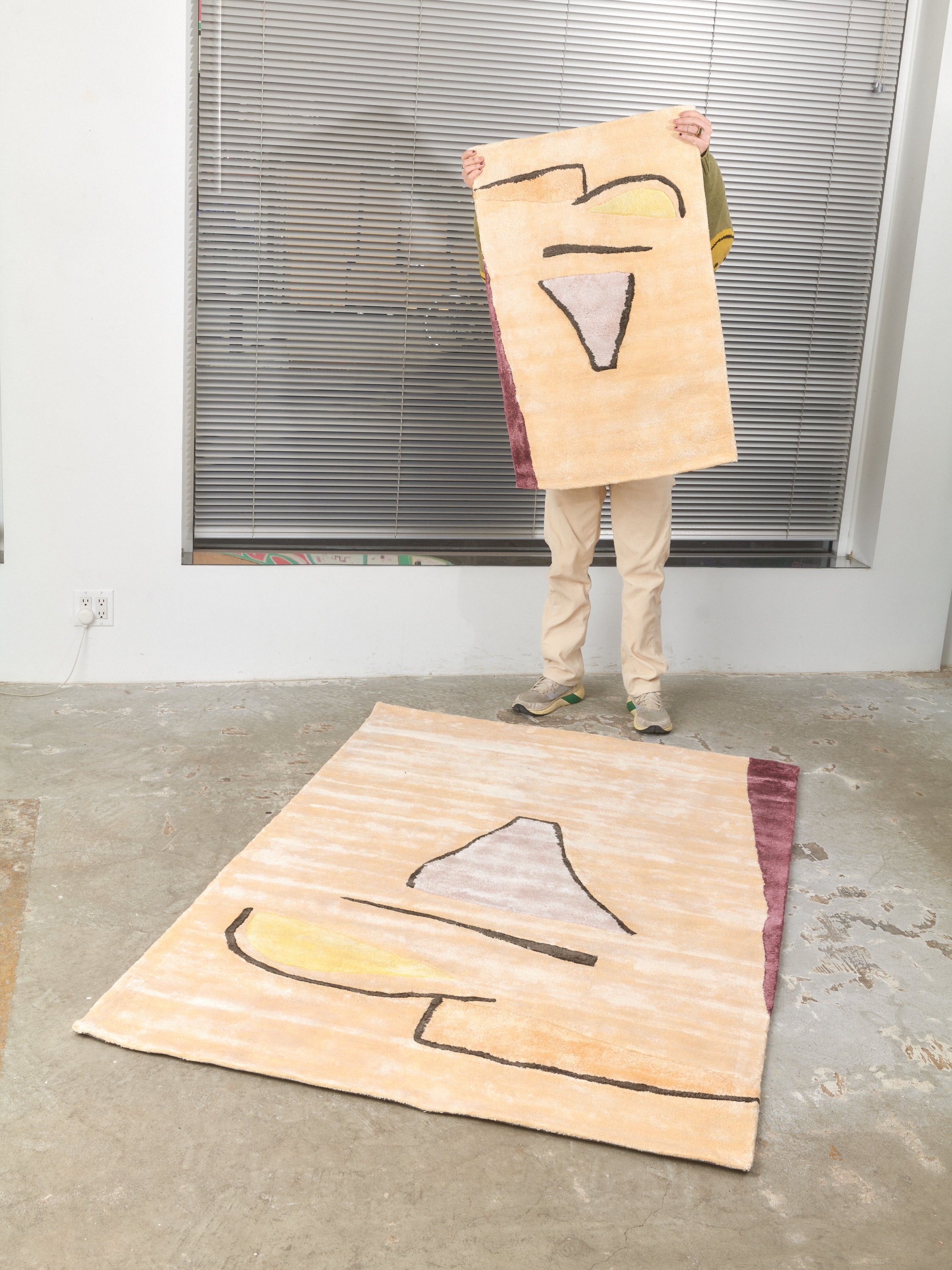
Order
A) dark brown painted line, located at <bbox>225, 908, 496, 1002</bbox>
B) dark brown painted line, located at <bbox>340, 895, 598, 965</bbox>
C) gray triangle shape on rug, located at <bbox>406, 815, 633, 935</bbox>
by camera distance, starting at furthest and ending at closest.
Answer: gray triangle shape on rug, located at <bbox>406, 815, 633, 935</bbox> → dark brown painted line, located at <bbox>340, 895, 598, 965</bbox> → dark brown painted line, located at <bbox>225, 908, 496, 1002</bbox>

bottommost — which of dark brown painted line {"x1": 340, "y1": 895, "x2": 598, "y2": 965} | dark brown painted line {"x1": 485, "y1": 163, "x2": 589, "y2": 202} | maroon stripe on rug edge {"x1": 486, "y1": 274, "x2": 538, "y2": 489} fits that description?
dark brown painted line {"x1": 340, "y1": 895, "x2": 598, "y2": 965}

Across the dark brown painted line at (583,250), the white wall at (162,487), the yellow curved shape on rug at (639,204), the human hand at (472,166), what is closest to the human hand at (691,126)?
the yellow curved shape on rug at (639,204)

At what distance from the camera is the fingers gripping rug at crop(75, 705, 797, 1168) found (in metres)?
1.49

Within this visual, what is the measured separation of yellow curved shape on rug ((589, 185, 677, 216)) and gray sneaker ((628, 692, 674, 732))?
1.26 meters

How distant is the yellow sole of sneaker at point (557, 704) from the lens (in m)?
2.98

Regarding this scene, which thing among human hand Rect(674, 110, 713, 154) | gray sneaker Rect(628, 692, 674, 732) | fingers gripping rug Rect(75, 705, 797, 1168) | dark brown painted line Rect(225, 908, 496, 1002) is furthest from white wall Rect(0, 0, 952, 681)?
dark brown painted line Rect(225, 908, 496, 1002)

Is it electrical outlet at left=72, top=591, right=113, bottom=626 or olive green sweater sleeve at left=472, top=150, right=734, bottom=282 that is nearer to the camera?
olive green sweater sleeve at left=472, top=150, right=734, bottom=282

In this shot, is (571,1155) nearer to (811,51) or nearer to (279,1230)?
(279,1230)

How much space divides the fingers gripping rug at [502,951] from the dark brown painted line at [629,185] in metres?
1.38

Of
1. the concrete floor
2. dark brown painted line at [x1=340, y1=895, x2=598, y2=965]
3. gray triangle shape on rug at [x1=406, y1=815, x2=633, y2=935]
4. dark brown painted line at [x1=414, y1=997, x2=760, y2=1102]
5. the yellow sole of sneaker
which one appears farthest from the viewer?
the yellow sole of sneaker

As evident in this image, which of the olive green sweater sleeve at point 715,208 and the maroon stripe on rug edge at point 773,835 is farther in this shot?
the olive green sweater sleeve at point 715,208

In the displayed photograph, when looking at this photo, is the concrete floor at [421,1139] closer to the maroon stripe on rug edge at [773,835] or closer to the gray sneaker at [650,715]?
the maroon stripe on rug edge at [773,835]

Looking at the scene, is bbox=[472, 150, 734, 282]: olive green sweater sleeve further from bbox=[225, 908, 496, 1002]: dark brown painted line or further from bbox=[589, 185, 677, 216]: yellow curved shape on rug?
bbox=[225, 908, 496, 1002]: dark brown painted line

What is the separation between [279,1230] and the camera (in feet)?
4.11
